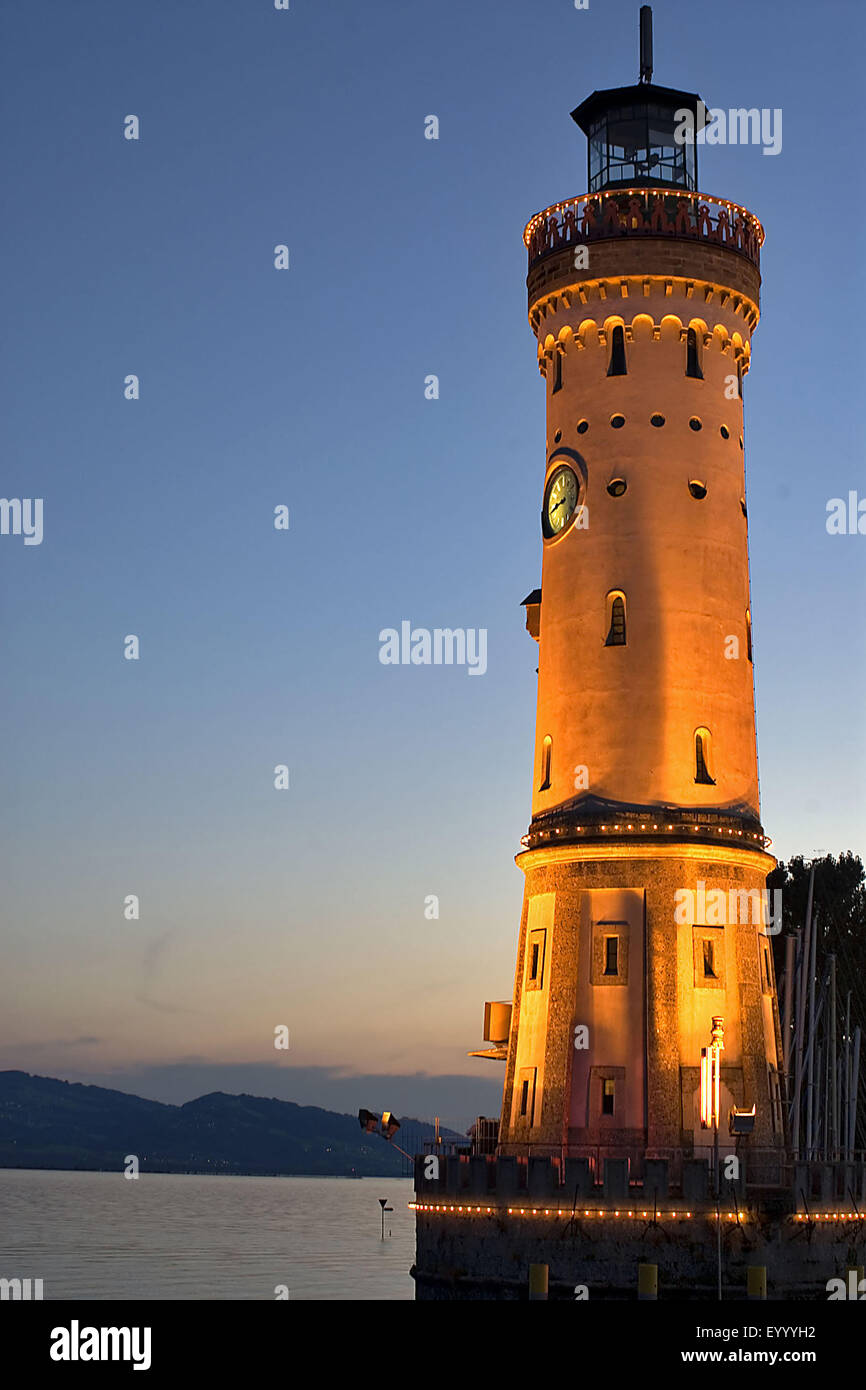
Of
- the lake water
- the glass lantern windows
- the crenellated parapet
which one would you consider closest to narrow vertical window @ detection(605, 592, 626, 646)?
the crenellated parapet

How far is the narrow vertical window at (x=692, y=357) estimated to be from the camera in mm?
63531

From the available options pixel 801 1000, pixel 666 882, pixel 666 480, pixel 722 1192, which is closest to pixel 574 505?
pixel 666 480

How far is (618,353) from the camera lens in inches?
2500

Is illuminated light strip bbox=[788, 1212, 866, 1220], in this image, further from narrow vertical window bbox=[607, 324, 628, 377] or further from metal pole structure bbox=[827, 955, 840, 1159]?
narrow vertical window bbox=[607, 324, 628, 377]

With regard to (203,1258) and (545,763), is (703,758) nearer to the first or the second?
(545,763)

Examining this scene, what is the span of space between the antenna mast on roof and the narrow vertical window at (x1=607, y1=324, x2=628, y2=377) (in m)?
11.1

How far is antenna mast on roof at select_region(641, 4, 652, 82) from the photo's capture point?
224 feet

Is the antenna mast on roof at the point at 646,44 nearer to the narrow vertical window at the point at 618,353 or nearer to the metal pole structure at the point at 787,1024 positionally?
the narrow vertical window at the point at 618,353

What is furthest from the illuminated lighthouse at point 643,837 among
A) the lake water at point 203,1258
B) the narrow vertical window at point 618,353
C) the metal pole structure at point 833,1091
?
the lake water at point 203,1258

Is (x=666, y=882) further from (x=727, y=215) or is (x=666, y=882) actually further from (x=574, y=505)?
(x=727, y=215)

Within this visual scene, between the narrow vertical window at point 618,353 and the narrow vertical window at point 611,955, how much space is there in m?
19.3

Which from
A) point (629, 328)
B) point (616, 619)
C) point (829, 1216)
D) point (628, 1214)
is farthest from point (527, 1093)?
point (629, 328)

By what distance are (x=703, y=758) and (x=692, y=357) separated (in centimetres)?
1396
